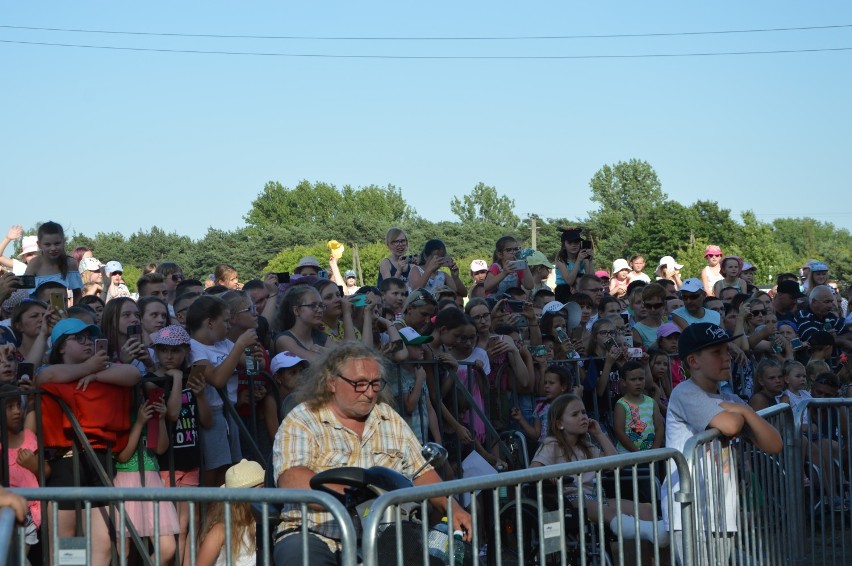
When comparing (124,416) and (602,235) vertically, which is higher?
(602,235)

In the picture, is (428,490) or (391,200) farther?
(391,200)

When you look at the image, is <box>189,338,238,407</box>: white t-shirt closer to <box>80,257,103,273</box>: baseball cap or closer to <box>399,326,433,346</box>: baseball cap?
<box>399,326,433,346</box>: baseball cap

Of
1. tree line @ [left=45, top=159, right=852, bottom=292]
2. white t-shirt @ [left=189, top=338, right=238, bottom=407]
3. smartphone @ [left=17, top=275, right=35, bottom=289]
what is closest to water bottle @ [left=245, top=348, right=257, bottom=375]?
white t-shirt @ [left=189, top=338, right=238, bottom=407]

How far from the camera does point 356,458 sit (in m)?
5.70

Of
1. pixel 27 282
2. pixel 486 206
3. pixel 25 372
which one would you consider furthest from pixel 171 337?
pixel 486 206

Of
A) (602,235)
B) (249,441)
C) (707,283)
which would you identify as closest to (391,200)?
(602,235)

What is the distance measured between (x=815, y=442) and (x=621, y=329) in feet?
11.0

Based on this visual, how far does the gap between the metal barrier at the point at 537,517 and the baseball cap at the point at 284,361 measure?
3.00 meters

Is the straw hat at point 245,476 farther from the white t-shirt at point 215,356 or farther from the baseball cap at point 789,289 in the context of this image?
the baseball cap at point 789,289

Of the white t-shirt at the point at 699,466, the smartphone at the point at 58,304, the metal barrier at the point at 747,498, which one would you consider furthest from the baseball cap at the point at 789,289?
the smartphone at the point at 58,304

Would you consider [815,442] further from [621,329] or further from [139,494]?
[139,494]

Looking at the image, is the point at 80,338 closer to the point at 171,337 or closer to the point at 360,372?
the point at 171,337

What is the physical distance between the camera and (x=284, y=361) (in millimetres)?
8195

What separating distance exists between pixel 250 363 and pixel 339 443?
2.40m
